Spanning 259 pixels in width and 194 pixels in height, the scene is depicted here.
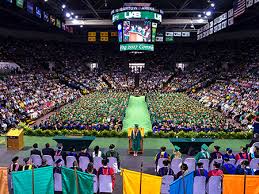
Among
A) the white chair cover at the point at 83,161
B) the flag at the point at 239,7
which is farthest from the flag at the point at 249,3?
the white chair cover at the point at 83,161

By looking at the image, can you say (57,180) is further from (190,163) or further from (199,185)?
(190,163)

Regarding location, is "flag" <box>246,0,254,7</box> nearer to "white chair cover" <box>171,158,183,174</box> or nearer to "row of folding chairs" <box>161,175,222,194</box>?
"white chair cover" <box>171,158,183,174</box>

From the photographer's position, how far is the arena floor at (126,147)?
547 inches

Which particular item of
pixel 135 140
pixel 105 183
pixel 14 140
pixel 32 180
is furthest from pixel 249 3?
pixel 32 180

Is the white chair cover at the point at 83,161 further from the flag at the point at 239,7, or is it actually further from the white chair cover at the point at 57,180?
the flag at the point at 239,7

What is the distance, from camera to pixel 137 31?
34125mm

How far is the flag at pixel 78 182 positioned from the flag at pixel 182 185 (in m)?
2.12

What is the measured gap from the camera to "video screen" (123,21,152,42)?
3378cm

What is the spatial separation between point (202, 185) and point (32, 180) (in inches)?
200

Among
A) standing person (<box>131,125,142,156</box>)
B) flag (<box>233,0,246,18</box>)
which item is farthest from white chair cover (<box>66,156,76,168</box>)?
flag (<box>233,0,246,18</box>)

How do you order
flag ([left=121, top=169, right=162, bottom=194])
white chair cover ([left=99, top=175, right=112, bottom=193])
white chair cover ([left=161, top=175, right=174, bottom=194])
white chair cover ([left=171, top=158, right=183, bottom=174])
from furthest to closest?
white chair cover ([left=171, top=158, right=183, bottom=174]), white chair cover ([left=99, top=175, right=112, bottom=193]), white chair cover ([left=161, top=175, right=174, bottom=194]), flag ([left=121, top=169, right=162, bottom=194])

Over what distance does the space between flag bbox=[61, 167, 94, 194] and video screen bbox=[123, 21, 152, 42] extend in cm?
2692

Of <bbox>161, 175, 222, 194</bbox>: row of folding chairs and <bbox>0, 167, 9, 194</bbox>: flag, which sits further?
<bbox>161, 175, 222, 194</bbox>: row of folding chairs

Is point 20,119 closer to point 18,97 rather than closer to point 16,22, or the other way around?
point 18,97
